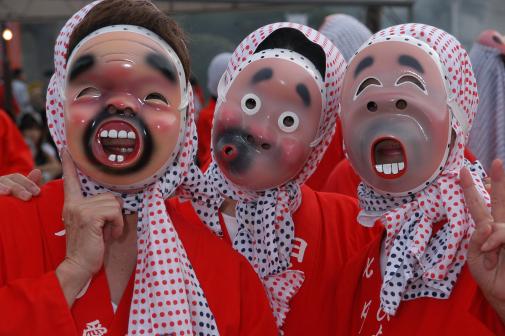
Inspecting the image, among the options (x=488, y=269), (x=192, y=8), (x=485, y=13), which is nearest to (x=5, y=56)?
(x=192, y=8)

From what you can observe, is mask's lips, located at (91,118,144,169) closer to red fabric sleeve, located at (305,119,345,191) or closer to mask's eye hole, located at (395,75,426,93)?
mask's eye hole, located at (395,75,426,93)

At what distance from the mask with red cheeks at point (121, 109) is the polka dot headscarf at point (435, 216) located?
562 millimetres

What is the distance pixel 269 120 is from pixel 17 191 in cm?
67

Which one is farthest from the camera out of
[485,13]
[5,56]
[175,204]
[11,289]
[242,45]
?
[485,13]

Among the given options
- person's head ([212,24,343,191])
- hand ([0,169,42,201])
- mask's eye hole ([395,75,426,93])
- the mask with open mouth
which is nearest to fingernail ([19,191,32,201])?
hand ([0,169,42,201])

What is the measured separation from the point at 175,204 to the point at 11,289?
576mm

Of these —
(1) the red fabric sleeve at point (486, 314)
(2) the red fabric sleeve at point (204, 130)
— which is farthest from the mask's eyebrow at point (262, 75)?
(2) the red fabric sleeve at point (204, 130)

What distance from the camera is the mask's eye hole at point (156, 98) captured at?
6.24 feet

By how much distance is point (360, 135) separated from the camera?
202 centimetres

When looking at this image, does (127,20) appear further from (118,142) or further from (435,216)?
(435,216)

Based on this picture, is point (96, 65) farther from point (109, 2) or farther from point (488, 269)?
point (488, 269)

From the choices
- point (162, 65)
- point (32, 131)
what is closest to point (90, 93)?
point (162, 65)

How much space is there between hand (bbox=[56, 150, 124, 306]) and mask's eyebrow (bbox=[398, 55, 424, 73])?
29.8 inches

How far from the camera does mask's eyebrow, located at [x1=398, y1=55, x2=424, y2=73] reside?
78.0 inches
